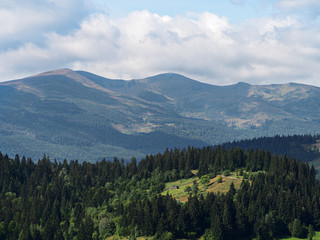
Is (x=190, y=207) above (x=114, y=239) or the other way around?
above

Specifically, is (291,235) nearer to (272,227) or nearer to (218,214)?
(272,227)

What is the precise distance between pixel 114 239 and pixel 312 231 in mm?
74603

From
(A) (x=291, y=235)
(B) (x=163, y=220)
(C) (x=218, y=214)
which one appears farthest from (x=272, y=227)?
(B) (x=163, y=220)

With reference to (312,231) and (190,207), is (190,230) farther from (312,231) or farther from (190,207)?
(312,231)

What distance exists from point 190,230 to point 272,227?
103ft

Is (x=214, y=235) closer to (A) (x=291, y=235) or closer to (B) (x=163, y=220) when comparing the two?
(B) (x=163, y=220)

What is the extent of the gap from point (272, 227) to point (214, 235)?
2470 centimetres

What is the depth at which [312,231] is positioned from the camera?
197500mm

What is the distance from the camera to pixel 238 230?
197 m

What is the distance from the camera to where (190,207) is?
199 metres

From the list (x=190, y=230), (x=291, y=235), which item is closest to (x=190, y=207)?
(x=190, y=230)

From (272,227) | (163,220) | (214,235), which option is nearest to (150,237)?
(163,220)

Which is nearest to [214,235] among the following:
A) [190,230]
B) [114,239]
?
[190,230]

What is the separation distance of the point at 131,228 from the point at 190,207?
23.8 m
